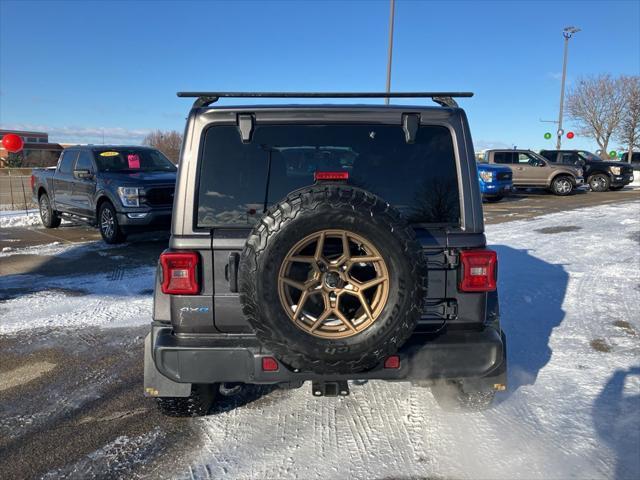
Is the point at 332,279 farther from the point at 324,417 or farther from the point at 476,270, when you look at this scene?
the point at 324,417

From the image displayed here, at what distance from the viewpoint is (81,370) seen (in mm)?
4055

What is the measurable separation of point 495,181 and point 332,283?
52.7ft

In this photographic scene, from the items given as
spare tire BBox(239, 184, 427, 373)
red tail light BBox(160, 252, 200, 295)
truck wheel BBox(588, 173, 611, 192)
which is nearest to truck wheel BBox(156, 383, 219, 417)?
red tail light BBox(160, 252, 200, 295)

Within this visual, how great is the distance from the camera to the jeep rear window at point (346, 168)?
9.09ft

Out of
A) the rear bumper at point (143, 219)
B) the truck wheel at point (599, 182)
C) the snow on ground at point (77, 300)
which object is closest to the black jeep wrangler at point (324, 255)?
the snow on ground at point (77, 300)

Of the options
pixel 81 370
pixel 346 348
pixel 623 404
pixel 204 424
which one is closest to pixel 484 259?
pixel 346 348

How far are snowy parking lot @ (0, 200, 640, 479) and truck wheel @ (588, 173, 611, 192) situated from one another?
728 inches

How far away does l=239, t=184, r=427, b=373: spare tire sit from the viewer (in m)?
2.35

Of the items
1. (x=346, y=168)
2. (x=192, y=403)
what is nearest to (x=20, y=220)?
(x=192, y=403)

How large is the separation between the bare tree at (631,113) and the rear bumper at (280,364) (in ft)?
142

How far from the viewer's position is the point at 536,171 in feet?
65.9

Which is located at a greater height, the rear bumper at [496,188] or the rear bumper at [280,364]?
the rear bumper at [496,188]

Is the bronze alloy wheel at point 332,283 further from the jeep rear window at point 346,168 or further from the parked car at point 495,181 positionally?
the parked car at point 495,181

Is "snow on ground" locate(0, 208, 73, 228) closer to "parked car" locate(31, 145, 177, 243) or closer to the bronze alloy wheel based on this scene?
"parked car" locate(31, 145, 177, 243)
